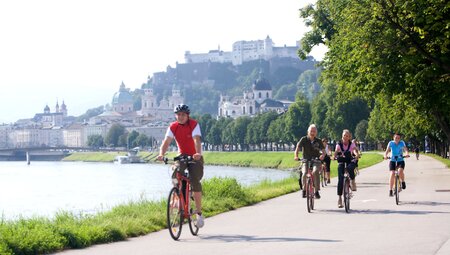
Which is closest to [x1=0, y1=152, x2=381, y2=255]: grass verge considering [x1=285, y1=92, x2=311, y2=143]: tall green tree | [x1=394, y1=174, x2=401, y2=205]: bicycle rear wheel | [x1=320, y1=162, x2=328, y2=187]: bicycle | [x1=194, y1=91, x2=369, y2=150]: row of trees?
[x1=394, y1=174, x2=401, y2=205]: bicycle rear wheel

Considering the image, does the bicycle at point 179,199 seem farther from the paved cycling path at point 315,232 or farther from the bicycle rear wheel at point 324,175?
the bicycle rear wheel at point 324,175

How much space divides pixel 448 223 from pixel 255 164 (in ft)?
329

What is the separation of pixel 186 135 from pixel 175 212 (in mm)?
1180

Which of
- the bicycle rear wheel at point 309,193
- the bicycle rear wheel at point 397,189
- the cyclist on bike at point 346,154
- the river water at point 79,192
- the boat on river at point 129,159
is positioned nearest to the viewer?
the bicycle rear wheel at point 309,193

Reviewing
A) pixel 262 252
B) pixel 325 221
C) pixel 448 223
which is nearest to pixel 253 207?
pixel 325 221

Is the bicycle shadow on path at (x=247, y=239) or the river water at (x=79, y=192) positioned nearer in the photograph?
the bicycle shadow on path at (x=247, y=239)

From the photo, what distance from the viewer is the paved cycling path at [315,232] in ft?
40.4

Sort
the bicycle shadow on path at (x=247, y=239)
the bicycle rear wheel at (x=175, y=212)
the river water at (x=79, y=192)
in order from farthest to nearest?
the river water at (x=79, y=192) → the bicycle rear wheel at (x=175, y=212) → the bicycle shadow on path at (x=247, y=239)

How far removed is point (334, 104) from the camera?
102 m

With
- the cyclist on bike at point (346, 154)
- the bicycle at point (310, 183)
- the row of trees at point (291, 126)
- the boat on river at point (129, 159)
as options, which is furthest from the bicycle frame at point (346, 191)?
the boat on river at point (129, 159)

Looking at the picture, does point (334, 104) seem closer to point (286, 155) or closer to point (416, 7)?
point (286, 155)

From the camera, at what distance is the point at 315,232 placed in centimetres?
1457

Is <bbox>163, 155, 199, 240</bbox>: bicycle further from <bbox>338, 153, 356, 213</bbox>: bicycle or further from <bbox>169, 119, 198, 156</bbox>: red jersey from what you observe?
<bbox>338, 153, 356, 213</bbox>: bicycle

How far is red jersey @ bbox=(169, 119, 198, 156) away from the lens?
46.4ft
